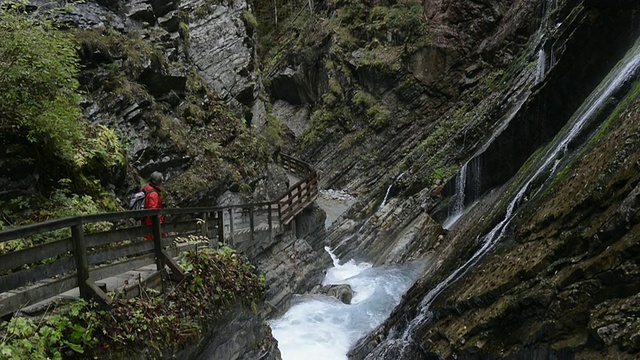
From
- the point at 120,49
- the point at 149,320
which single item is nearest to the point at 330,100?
the point at 120,49

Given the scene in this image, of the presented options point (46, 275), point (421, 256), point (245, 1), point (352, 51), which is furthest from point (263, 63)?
point (46, 275)

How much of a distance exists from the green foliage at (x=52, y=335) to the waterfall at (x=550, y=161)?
6916 mm

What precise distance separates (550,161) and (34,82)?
10855mm

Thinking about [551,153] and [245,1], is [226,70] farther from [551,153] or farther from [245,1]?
[551,153]

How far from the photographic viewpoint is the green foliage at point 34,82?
236 inches

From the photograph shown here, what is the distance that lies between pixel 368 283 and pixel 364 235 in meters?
4.10

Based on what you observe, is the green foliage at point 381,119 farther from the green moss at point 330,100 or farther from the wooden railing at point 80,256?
the wooden railing at point 80,256

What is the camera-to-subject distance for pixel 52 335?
13.2 ft

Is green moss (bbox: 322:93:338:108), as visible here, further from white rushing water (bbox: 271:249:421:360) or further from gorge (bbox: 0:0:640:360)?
white rushing water (bbox: 271:249:421:360)

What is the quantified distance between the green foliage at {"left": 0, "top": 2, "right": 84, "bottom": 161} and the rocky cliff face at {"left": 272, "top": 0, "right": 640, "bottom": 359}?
7.73 m

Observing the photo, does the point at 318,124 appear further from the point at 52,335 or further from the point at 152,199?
the point at 52,335

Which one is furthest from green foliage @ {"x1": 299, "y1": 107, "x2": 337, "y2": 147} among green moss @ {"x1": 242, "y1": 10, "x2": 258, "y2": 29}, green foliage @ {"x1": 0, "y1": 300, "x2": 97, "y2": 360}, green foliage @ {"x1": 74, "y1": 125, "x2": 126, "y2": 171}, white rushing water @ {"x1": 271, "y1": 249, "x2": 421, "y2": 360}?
green foliage @ {"x1": 0, "y1": 300, "x2": 97, "y2": 360}

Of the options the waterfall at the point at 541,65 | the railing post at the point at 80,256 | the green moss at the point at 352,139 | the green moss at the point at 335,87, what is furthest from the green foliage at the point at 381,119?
the railing post at the point at 80,256

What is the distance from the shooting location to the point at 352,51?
29766 millimetres
